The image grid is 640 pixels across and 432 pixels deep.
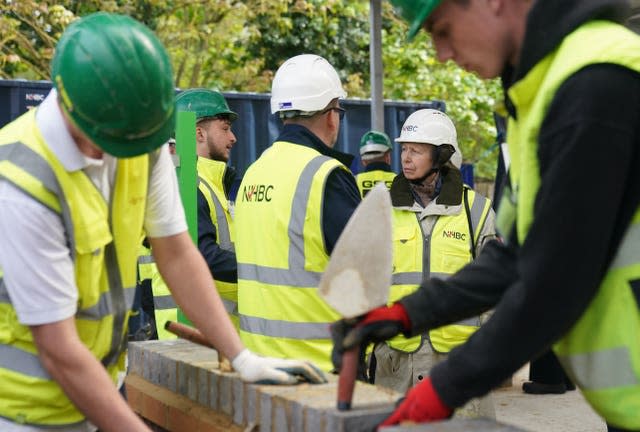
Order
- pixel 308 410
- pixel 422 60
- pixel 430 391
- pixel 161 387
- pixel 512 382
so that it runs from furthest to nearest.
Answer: pixel 422 60 < pixel 512 382 < pixel 161 387 < pixel 308 410 < pixel 430 391

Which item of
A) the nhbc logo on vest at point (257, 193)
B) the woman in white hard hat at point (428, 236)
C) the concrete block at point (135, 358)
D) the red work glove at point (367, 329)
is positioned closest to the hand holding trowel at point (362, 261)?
the red work glove at point (367, 329)

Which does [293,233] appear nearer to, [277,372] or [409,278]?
[277,372]

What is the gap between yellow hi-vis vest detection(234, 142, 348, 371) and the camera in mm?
3840

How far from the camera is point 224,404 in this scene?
108 inches

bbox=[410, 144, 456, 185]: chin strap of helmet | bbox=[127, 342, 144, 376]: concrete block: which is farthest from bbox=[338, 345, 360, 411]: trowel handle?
bbox=[410, 144, 456, 185]: chin strap of helmet

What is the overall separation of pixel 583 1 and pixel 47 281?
146cm

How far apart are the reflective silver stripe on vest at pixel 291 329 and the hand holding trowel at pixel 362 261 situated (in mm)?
1698

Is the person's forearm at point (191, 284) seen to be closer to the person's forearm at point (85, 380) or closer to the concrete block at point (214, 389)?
the concrete block at point (214, 389)

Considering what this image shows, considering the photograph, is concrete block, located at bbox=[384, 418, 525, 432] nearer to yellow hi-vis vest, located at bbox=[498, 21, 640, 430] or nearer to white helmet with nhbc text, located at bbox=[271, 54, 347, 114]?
yellow hi-vis vest, located at bbox=[498, 21, 640, 430]

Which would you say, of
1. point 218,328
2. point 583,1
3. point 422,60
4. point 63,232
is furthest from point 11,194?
point 422,60

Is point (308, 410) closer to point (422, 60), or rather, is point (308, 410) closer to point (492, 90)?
point (422, 60)

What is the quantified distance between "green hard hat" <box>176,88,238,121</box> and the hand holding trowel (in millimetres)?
3870

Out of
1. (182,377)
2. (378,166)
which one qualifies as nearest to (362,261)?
(182,377)

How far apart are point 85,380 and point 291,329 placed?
1608 mm
